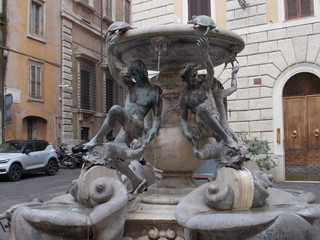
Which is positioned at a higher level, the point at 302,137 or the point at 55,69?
the point at 55,69

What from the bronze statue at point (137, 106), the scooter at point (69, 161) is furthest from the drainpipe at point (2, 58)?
the bronze statue at point (137, 106)

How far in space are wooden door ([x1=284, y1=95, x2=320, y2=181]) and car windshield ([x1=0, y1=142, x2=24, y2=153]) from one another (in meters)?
9.14

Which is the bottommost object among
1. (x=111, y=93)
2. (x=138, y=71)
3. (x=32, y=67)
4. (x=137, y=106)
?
(x=137, y=106)

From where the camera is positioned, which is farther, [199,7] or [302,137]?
[199,7]

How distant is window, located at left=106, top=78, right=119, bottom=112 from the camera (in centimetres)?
2555

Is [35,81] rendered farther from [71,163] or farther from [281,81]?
[281,81]

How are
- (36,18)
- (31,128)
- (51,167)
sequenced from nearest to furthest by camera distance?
(51,167), (31,128), (36,18)

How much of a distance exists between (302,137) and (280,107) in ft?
3.54

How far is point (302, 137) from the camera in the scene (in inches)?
442

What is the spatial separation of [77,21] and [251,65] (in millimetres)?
13509

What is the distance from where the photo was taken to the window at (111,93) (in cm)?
2555

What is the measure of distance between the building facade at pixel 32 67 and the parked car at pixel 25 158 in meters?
3.02

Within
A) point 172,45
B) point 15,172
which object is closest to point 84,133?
point 15,172

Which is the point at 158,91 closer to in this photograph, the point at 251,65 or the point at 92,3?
the point at 251,65
